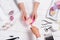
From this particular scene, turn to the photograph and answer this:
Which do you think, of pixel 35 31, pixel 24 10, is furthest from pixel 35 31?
pixel 24 10

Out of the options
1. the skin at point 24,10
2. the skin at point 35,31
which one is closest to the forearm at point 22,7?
the skin at point 24,10

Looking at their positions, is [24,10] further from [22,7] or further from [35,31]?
[35,31]

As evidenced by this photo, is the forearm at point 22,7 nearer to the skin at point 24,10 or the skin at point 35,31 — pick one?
the skin at point 24,10

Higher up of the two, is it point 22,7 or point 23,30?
point 22,7

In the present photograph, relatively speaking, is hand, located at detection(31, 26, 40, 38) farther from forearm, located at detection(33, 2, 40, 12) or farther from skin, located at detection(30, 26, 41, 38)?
forearm, located at detection(33, 2, 40, 12)

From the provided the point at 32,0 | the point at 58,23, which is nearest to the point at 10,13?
the point at 32,0

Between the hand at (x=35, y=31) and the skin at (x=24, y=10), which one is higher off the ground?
the skin at (x=24, y=10)

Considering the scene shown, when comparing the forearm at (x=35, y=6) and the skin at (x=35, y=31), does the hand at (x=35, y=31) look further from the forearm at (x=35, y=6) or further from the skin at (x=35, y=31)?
the forearm at (x=35, y=6)

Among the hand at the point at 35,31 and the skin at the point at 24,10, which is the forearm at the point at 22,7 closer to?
the skin at the point at 24,10

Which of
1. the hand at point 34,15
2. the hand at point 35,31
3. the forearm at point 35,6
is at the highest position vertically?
the forearm at point 35,6

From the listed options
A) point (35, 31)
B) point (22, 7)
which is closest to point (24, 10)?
point (22, 7)

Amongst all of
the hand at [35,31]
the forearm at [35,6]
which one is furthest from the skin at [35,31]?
the forearm at [35,6]

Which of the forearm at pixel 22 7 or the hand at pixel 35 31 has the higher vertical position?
the forearm at pixel 22 7

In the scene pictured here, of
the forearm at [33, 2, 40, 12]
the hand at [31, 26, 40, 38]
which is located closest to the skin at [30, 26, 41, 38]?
the hand at [31, 26, 40, 38]
